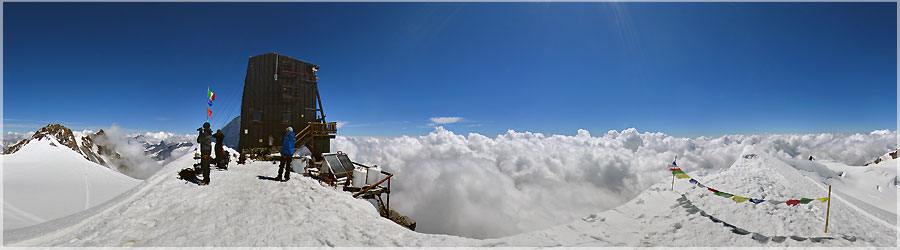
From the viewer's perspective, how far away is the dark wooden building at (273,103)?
26.3 m

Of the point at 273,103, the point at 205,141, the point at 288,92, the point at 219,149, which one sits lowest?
the point at 219,149

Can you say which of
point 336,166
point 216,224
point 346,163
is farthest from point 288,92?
point 216,224

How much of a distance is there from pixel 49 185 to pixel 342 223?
7786 millimetres

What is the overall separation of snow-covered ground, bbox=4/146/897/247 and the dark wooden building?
57.8 feet

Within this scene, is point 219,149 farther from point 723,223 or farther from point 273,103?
point 723,223

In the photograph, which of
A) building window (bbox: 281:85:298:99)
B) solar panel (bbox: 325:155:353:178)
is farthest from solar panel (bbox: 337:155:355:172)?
building window (bbox: 281:85:298:99)

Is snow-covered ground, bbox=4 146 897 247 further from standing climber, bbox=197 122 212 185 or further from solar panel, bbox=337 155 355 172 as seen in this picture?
solar panel, bbox=337 155 355 172

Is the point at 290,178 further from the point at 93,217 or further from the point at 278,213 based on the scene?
the point at 93,217

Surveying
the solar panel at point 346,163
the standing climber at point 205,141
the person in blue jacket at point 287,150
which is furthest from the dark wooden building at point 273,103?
the person in blue jacket at point 287,150

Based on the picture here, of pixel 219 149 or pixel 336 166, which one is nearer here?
pixel 219 149

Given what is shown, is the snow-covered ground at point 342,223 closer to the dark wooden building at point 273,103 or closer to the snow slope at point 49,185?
the snow slope at point 49,185

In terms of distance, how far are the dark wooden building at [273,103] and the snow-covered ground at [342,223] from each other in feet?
57.8

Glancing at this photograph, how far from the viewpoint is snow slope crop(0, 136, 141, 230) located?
221 inches

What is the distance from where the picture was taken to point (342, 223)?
6.38m
